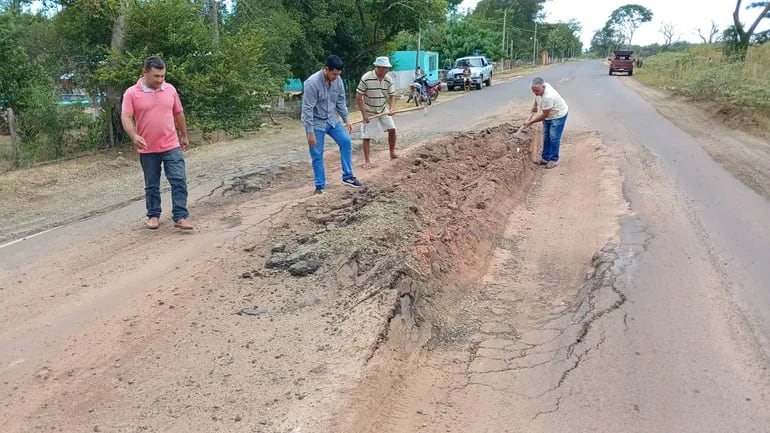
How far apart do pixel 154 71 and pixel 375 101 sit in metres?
3.74

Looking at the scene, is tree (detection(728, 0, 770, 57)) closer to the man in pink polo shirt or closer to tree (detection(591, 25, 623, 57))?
the man in pink polo shirt

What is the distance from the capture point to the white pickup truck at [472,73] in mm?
31581

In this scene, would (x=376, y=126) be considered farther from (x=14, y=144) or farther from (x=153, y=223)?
(x=14, y=144)

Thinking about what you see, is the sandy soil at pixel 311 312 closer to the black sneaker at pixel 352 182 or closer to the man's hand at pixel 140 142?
the black sneaker at pixel 352 182

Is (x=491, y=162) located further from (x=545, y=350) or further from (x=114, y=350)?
(x=114, y=350)

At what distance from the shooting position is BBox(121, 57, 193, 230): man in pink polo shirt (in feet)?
18.8

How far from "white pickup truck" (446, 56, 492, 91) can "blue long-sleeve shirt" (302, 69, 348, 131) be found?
2527cm

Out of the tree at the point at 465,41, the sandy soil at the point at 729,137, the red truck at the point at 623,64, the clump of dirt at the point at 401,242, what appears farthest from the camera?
the tree at the point at 465,41

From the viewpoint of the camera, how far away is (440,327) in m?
4.12

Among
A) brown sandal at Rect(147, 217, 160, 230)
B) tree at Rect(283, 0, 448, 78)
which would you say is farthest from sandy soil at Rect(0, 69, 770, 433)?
tree at Rect(283, 0, 448, 78)

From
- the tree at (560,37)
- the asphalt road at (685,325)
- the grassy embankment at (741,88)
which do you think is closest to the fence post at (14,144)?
the asphalt road at (685,325)

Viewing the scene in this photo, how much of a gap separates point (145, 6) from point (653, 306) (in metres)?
11.3

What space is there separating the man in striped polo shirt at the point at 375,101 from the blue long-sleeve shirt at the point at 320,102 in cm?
124

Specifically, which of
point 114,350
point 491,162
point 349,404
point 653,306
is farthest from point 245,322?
point 491,162
